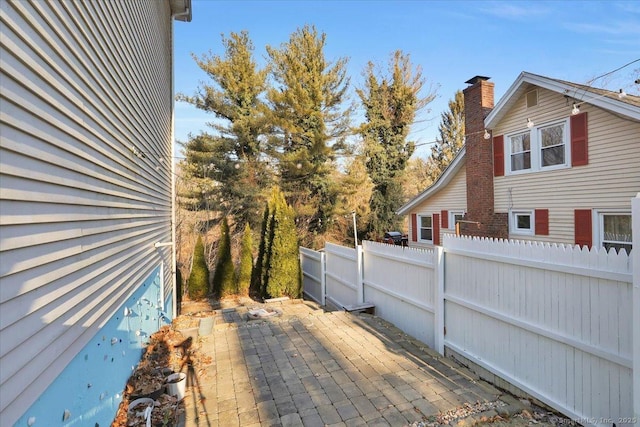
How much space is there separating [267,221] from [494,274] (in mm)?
7390

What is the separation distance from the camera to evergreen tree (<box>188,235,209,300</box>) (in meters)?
10.2

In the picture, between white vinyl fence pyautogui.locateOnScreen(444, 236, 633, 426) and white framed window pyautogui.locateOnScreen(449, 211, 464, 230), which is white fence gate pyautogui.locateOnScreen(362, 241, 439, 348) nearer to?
A: white vinyl fence pyautogui.locateOnScreen(444, 236, 633, 426)

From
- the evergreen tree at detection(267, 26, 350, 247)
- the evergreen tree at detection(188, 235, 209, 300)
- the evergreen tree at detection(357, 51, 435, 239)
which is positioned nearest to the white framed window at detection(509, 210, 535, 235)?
the evergreen tree at detection(267, 26, 350, 247)

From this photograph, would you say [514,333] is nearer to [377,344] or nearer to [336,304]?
[377,344]

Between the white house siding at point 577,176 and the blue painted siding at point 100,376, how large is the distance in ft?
29.9

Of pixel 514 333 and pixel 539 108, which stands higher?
pixel 539 108

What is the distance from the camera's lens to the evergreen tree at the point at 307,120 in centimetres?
1541

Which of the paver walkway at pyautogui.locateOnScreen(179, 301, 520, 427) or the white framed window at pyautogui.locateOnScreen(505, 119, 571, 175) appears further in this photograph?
the white framed window at pyautogui.locateOnScreen(505, 119, 571, 175)

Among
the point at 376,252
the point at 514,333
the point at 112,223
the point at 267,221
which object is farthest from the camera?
the point at 267,221

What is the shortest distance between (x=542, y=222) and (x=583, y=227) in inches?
40.3

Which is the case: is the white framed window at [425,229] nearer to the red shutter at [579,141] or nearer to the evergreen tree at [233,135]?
the red shutter at [579,141]

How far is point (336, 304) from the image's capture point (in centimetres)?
816

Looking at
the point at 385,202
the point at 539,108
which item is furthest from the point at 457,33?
the point at 385,202

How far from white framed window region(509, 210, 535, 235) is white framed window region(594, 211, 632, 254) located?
1591mm
